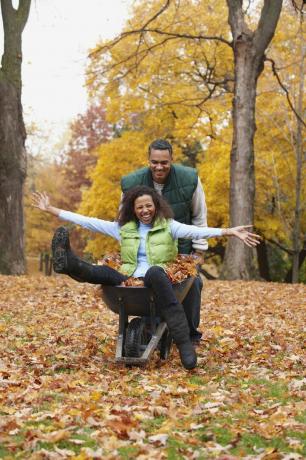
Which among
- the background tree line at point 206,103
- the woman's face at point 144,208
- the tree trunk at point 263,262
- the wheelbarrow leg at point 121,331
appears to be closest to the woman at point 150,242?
the woman's face at point 144,208

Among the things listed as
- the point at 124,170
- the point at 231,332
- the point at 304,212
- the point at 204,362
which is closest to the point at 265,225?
the point at 304,212

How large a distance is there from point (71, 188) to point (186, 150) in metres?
13.9

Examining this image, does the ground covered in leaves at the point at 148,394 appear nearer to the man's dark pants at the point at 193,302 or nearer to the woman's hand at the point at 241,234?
the man's dark pants at the point at 193,302

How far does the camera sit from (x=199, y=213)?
7062 mm

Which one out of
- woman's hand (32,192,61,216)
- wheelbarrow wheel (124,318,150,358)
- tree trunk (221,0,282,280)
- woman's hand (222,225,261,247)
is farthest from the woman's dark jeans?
tree trunk (221,0,282,280)

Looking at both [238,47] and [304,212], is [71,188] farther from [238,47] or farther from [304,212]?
[238,47]

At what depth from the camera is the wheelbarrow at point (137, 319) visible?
611cm

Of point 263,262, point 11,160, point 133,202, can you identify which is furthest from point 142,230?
point 263,262

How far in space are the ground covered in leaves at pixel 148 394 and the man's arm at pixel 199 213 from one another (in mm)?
1047

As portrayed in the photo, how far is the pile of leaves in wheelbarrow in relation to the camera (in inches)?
245

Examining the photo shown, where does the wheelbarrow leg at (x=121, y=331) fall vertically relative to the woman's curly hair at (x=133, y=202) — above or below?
below

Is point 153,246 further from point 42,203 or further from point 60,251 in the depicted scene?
point 42,203

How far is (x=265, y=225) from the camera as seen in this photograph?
83.3 feet

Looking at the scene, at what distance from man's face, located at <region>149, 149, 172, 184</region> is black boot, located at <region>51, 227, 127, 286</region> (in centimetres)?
110
